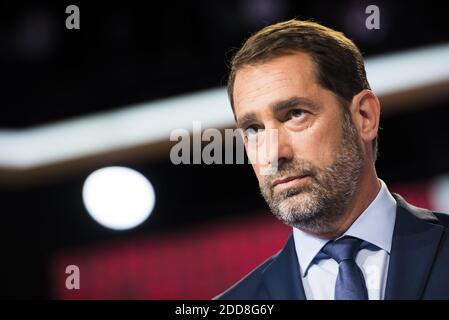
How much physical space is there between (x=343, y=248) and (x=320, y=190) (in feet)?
0.31

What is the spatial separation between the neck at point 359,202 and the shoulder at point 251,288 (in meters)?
0.12

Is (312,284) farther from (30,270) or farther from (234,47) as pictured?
(30,270)

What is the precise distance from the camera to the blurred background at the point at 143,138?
1343mm

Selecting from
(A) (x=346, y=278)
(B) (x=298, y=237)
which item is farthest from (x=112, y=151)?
(A) (x=346, y=278)

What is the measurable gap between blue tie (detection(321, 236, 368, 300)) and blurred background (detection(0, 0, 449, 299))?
0.29 m

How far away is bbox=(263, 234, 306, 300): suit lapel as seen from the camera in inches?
40.9

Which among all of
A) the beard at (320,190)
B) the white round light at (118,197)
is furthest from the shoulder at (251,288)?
the white round light at (118,197)

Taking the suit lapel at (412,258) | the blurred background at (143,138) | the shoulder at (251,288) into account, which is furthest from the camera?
the blurred background at (143,138)

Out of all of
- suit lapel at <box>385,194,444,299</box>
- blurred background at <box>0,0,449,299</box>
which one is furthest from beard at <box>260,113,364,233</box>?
blurred background at <box>0,0,449,299</box>

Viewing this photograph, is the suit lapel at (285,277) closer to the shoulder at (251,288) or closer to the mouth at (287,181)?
the shoulder at (251,288)

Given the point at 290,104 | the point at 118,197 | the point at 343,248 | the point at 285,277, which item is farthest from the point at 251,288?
the point at 118,197

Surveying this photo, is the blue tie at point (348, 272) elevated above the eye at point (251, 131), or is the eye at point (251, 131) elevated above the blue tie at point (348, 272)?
the eye at point (251, 131)

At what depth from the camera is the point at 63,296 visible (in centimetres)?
140

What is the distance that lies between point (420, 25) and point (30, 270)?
40.9 inches
